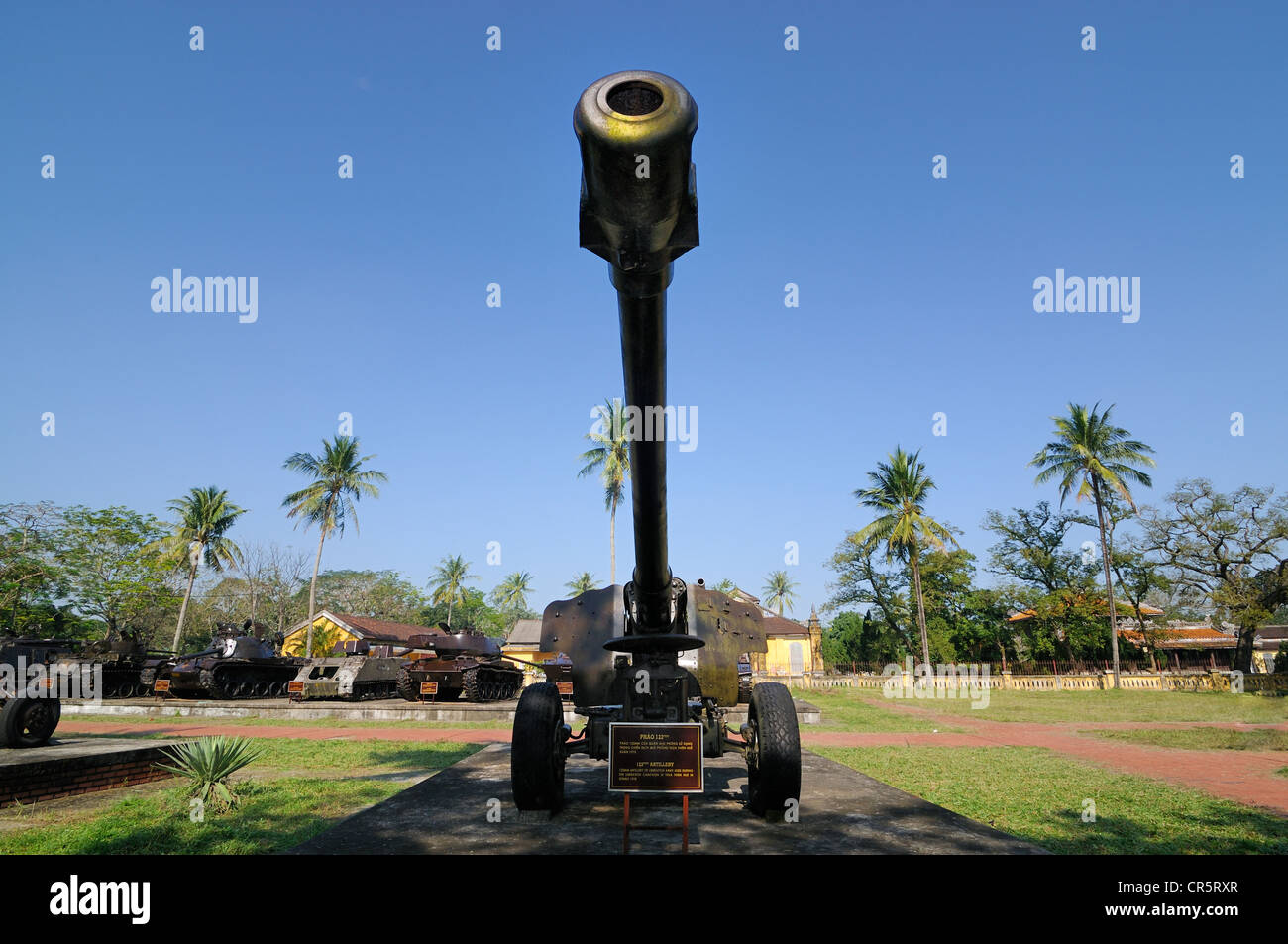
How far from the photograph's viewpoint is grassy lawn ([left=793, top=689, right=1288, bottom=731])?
18.1 metres

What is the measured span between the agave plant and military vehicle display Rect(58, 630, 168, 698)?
16370mm

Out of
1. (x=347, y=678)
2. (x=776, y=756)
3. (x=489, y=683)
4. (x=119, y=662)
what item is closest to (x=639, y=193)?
(x=776, y=756)

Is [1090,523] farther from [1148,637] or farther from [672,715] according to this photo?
[672,715]

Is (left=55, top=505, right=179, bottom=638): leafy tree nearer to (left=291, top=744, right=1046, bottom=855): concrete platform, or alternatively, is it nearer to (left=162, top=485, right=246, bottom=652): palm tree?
(left=162, top=485, right=246, bottom=652): palm tree

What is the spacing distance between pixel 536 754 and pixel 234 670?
1955 cm

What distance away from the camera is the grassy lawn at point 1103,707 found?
59.3 feet

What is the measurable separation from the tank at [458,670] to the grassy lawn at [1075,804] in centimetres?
1165

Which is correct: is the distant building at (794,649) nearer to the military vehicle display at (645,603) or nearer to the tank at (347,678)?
the tank at (347,678)

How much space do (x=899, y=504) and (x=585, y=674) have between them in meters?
→ 33.6

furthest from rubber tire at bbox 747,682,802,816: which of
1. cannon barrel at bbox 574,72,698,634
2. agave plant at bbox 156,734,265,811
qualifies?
agave plant at bbox 156,734,265,811

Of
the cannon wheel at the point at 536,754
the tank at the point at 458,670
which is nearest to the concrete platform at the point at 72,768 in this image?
the cannon wheel at the point at 536,754

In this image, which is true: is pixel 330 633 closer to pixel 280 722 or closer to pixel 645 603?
pixel 280 722

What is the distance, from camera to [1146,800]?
24.4ft
